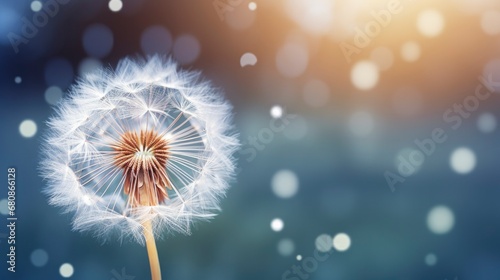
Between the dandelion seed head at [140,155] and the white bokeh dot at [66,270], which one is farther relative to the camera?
the white bokeh dot at [66,270]

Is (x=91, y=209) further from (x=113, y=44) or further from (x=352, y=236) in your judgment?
(x=352, y=236)

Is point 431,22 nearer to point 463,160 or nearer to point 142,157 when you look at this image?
point 463,160

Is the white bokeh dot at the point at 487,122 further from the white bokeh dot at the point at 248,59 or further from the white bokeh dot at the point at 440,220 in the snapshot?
the white bokeh dot at the point at 248,59

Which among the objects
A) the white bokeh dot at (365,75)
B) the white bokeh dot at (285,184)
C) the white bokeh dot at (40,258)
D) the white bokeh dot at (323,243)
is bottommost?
the white bokeh dot at (40,258)

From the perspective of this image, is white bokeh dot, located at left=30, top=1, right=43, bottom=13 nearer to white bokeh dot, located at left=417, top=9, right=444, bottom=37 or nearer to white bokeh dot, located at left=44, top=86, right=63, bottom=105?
white bokeh dot, located at left=44, top=86, right=63, bottom=105

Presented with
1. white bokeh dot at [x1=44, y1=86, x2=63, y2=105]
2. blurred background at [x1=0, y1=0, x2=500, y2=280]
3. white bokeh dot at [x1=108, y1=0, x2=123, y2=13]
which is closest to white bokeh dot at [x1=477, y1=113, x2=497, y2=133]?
blurred background at [x1=0, y1=0, x2=500, y2=280]

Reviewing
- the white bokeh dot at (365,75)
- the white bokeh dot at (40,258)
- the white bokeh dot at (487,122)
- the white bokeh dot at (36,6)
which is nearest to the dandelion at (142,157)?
the white bokeh dot at (40,258)

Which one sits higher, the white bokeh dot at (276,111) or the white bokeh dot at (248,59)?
the white bokeh dot at (248,59)
